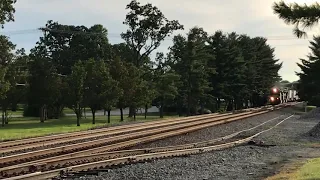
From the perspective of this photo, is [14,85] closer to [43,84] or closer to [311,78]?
[43,84]

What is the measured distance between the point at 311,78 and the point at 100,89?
41.1m

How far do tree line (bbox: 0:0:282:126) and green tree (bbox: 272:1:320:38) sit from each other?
29.7 meters

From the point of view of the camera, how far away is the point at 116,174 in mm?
12852

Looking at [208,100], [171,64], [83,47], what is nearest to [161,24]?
[171,64]

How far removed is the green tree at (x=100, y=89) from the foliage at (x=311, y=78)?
1391 inches

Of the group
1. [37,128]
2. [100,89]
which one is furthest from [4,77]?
[37,128]

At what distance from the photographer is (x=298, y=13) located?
13.0 metres

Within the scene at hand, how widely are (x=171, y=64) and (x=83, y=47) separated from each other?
41.3m

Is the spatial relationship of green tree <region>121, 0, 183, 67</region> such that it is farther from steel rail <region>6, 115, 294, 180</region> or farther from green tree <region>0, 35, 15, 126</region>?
steel rail <region>6, 115, 294, 180</region>

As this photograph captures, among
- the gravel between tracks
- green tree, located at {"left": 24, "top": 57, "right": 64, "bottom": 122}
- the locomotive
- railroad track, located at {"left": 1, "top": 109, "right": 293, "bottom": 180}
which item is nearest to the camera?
railroad track, located at {"left": 1, "top": 109, "right": 293, "bottom": 180}

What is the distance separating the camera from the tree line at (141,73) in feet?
148

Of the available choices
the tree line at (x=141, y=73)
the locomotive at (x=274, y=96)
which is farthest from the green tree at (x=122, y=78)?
the locomotive at (x=274, y=96)

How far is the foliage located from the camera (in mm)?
70312

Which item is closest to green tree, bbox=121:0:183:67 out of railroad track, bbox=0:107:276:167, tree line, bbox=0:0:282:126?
tree line, bbox=0:0:282:126
